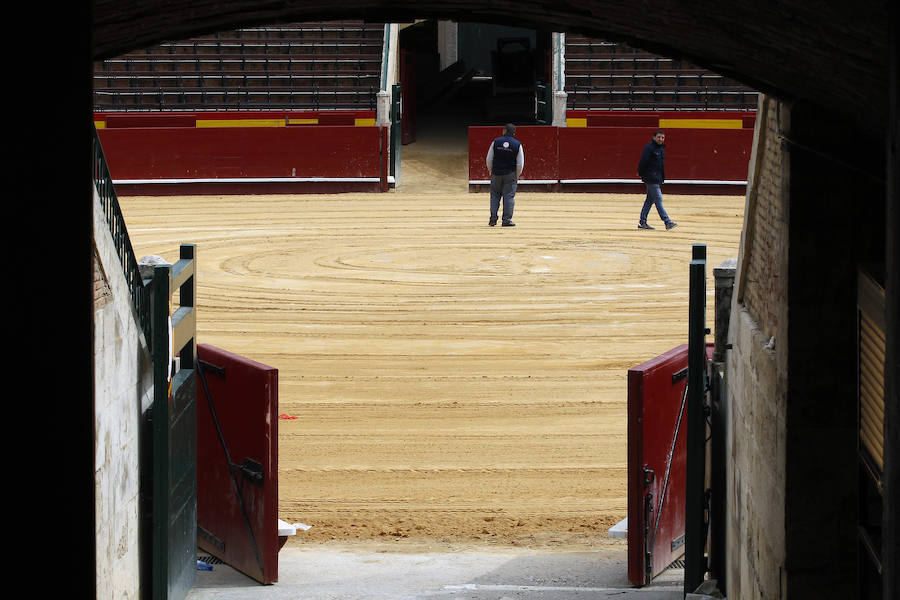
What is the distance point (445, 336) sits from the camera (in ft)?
42.2

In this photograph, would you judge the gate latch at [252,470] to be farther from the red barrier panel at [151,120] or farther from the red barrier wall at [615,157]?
the red barrier panel at [151,120]

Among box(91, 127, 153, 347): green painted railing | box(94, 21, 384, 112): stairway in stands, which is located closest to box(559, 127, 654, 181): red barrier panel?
box(94, 21, 384, 112): stairway in stands

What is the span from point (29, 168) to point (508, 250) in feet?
50.3

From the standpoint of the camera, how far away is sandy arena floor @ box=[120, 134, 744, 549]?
846 cm

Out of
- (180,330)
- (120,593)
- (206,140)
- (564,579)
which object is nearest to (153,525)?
(120,593)

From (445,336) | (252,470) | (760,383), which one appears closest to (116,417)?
(252,470)

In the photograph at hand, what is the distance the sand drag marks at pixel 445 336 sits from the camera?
27.9 ft

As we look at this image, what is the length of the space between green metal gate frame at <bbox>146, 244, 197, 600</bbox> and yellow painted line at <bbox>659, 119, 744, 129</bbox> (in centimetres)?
1894

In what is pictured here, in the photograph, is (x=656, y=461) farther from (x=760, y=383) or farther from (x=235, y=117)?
(x=235, y=117)

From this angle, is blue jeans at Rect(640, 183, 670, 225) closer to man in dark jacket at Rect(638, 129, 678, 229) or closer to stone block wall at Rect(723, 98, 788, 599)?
man in dark jacket at Rect(638, 129, 678, 229)

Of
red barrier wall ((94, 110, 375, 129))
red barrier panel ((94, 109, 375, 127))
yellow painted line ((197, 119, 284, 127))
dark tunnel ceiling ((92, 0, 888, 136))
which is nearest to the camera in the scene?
dark tunnel ceiling ((92, 0, 888, 136))

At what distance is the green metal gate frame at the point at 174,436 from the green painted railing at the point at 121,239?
0.07 metres

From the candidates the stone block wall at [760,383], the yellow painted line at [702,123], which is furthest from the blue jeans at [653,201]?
the stone block wall at [760,383]

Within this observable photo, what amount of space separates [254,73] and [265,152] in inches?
246
